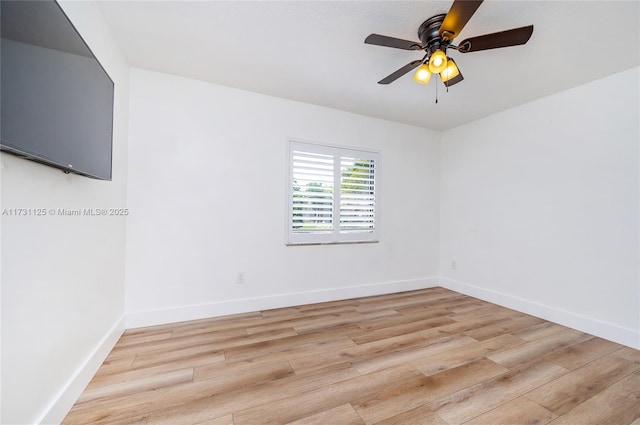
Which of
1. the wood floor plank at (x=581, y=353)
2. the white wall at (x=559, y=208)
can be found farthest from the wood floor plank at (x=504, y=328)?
the wood floor plank at (x=581, y=353)

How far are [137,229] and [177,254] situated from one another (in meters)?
0.44

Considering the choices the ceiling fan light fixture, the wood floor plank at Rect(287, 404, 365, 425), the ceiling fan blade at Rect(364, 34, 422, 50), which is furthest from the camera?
the ceiling fan light fixture

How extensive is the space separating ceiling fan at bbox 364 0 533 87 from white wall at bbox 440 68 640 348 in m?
1.74

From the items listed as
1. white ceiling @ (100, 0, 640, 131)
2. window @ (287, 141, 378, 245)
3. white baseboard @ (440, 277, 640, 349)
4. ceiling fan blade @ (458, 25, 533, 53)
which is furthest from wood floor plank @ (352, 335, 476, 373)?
white ceiling @ (100, 0, 640, 131)

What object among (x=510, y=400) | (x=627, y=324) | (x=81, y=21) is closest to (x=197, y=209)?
(x=81, y=21)

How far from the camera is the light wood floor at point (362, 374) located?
1423 mm

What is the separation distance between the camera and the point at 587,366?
6.29 ft

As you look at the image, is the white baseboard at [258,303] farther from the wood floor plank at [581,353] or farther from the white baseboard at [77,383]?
the wood floor plank at [581,353]

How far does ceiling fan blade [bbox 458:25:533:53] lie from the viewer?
149cm

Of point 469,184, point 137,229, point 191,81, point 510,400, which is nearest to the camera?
point 510,400

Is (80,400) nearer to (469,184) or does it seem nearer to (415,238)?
(415,238)

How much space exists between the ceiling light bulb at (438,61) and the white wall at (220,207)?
1672 millimetres

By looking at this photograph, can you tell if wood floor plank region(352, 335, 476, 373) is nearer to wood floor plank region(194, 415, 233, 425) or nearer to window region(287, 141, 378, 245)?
wood floor plank region(194, 415, 233, 425)

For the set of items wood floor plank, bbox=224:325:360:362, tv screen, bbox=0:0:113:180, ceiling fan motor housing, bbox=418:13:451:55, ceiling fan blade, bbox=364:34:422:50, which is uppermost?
ceiling fan motor housing, bbox=418:13:451:55
